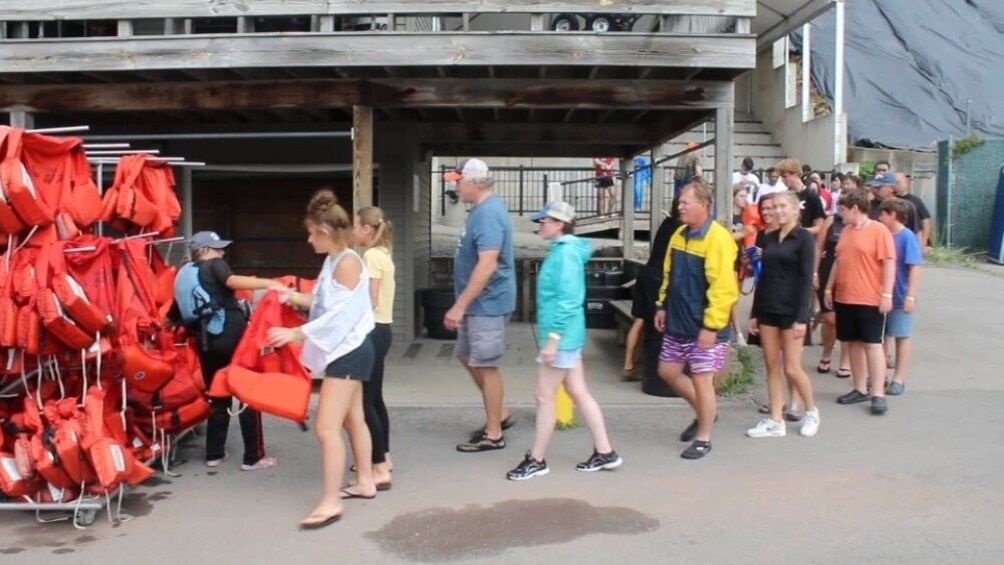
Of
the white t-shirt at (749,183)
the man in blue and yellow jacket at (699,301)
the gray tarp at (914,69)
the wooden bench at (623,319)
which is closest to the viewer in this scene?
the man in blue and yellow jacket at (699,301)

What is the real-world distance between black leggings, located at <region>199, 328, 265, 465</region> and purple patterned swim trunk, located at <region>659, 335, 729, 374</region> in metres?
2.69

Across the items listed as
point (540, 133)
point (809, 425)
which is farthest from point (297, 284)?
point (540, 133)

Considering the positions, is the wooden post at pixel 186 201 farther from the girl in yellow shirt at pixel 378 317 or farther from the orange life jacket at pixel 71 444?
the orange life jacket at pixel 71 444

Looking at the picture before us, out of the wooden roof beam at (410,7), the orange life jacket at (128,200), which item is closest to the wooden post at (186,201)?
the wooden roof beam at (410,7)

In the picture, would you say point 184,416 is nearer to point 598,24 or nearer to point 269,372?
point 269,372

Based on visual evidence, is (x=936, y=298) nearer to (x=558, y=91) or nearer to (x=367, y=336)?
(x=558, y=91)

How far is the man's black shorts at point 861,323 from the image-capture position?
7.27 metres

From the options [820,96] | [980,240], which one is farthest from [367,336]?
[820,96]

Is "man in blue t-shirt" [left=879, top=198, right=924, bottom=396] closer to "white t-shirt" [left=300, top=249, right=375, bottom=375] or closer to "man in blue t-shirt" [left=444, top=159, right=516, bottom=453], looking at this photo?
"man in blue t-shirt" [left=444, top=159, right=516, bottom=453]

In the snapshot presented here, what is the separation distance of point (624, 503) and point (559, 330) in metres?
1.07

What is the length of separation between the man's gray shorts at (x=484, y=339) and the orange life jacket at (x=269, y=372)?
1209mm

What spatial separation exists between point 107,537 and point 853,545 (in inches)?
150

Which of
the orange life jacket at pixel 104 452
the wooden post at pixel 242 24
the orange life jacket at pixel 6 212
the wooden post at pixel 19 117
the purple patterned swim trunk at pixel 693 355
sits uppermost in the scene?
the wooden post at pixel 242 24

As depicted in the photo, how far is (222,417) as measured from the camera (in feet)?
20.4
